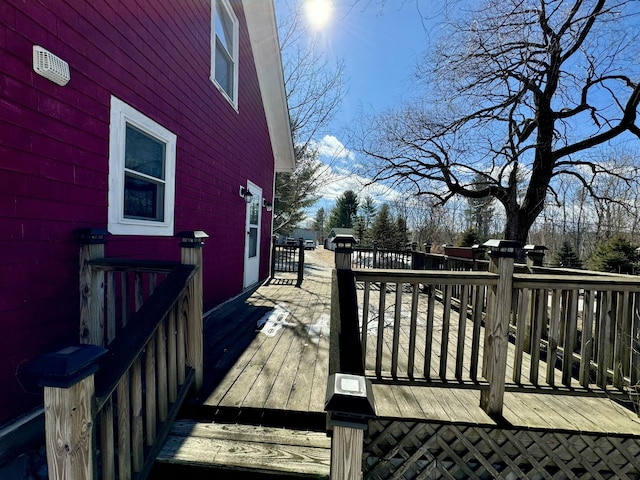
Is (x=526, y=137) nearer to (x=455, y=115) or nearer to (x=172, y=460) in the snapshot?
(x=455, y=115)

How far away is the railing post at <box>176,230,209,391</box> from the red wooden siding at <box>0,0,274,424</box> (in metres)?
0.83

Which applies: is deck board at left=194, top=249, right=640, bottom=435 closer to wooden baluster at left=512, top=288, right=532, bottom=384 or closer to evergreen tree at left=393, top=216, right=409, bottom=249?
wooden baluster at left=512, top=288, right=532, bottom=384

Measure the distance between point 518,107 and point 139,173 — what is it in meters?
10.3

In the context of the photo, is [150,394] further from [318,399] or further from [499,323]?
[499,323]

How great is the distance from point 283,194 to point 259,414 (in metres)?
13.0

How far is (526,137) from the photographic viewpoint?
922cm

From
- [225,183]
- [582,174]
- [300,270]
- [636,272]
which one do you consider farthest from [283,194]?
[636,272]

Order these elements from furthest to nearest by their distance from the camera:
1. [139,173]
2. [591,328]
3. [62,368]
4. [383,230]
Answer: [383,230]
[139,173]
[591,328]
[62,368]

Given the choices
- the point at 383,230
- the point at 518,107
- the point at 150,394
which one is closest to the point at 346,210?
the point at 383,230

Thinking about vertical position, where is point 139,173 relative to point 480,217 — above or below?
below

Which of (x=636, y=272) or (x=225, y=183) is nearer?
(x=225, y=183)

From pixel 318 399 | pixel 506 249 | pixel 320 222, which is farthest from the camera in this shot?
pixel 320 222

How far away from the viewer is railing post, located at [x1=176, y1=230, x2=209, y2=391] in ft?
7.10

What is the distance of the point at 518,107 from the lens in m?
8.91
